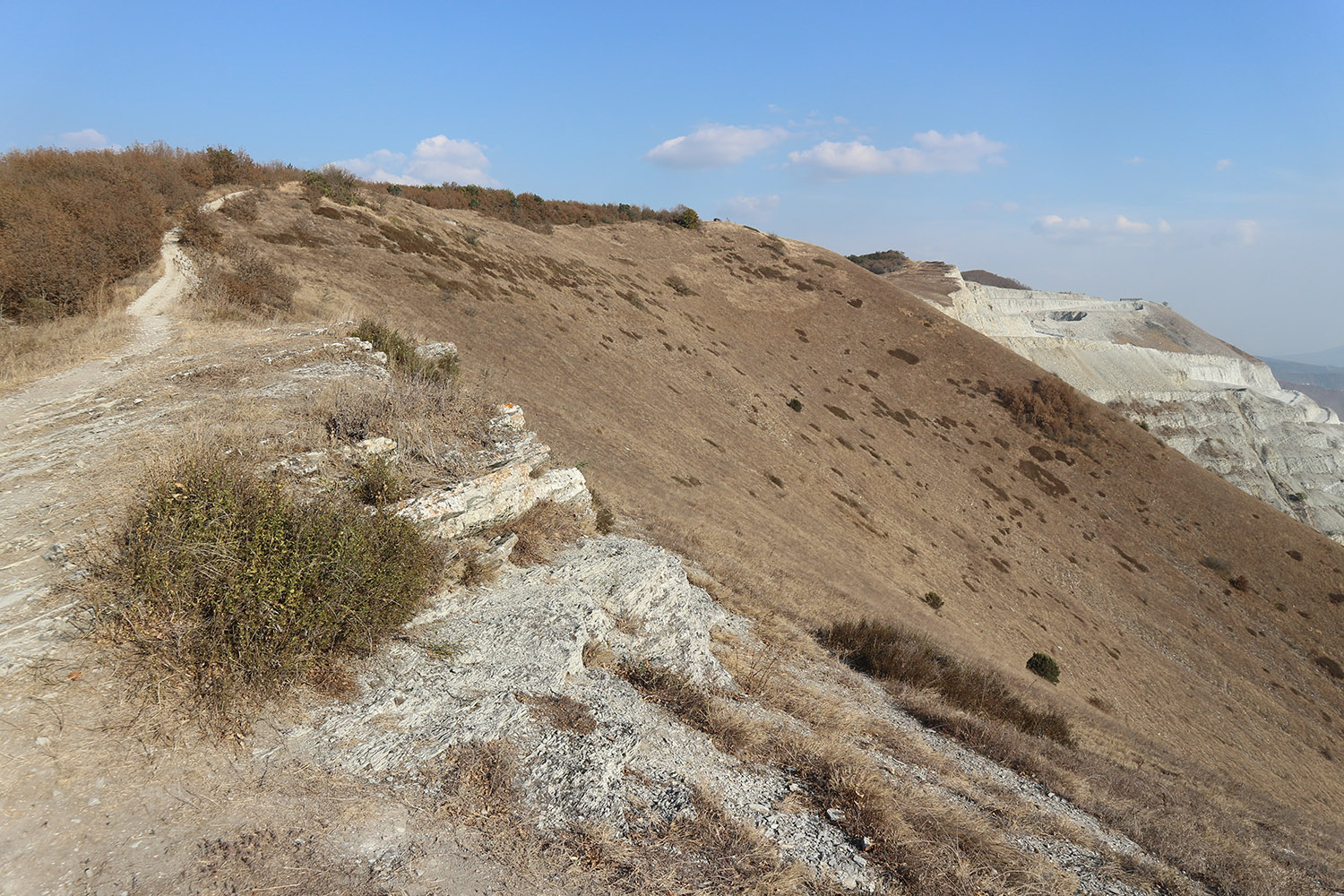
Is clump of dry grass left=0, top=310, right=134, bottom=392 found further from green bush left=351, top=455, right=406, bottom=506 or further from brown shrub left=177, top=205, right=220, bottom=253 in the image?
green bush left=351, top=455, right=406, bottom=506

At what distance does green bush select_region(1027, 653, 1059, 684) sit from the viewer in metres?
24.8

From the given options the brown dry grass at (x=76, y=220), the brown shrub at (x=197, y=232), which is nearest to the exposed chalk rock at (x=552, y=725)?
→ the brown dry grass at (x=76, y=220)

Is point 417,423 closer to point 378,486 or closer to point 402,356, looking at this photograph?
point 378,486

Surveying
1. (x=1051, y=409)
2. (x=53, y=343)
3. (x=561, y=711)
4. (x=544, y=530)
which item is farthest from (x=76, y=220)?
(x=1051, y=409)

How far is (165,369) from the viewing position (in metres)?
12.3

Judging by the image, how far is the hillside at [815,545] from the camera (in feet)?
21.2

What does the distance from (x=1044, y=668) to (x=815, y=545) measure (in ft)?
35.9

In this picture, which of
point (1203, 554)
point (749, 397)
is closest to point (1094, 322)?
point (1203, 554)

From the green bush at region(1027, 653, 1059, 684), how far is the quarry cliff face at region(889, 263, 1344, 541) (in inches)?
2286

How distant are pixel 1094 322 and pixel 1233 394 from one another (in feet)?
132

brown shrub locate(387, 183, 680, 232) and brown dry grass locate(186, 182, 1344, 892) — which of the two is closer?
brown dry grass locate(186, 182, 1344, 892)

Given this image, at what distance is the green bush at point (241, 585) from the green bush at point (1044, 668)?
88.8 ft

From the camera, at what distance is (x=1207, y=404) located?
70250mm

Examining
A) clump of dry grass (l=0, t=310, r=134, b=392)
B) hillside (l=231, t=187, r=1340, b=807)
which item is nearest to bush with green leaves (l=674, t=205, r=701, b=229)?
hillside (l=231, t=187, r=1340, b=807)
